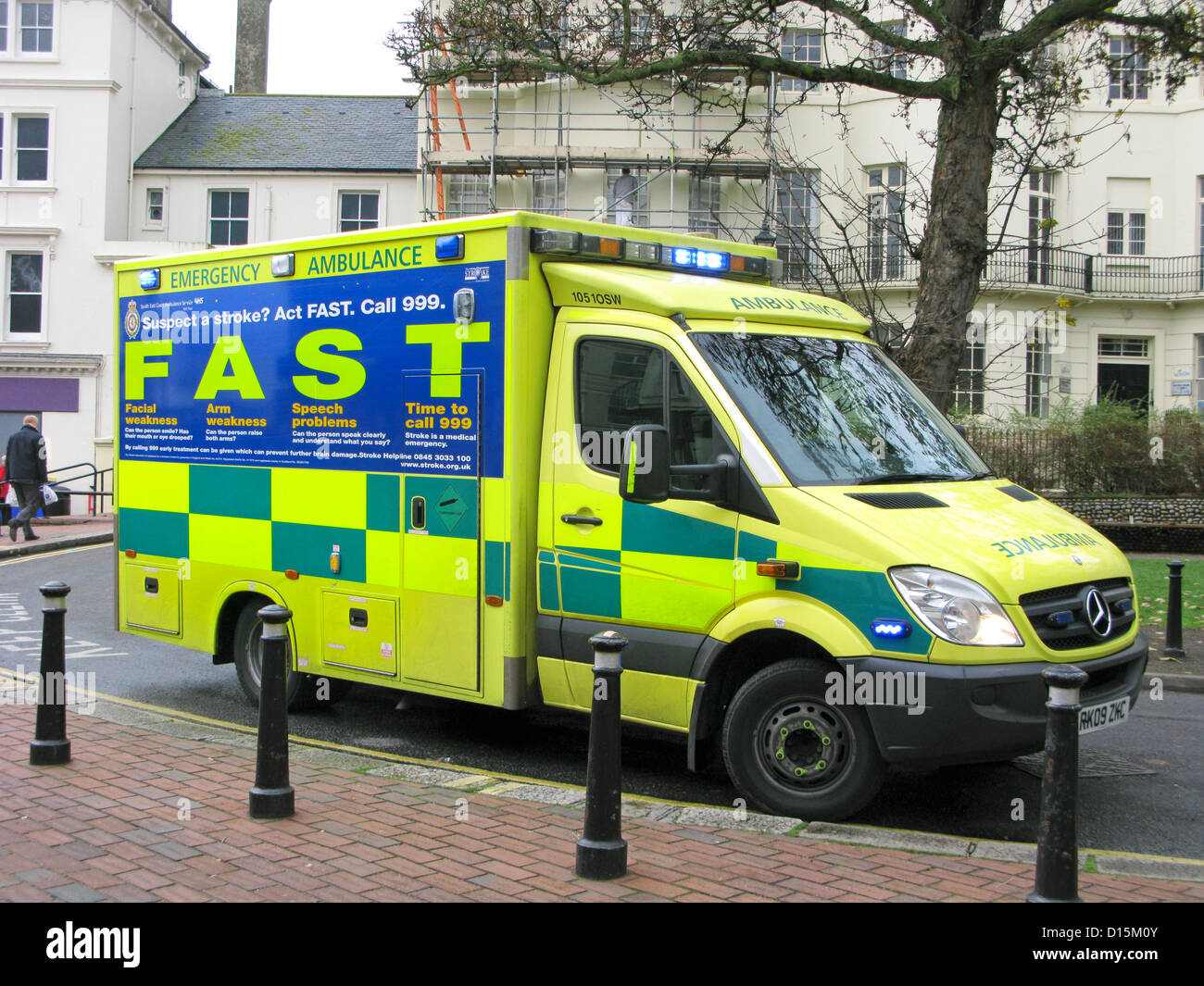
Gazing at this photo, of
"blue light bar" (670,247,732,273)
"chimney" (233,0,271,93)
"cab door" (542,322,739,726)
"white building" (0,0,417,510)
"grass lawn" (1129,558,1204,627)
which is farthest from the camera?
"chimney" (233,0,271,93)

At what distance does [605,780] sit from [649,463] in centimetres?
161

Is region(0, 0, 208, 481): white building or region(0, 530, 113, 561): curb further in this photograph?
region(0, 0, 208, 481): white building

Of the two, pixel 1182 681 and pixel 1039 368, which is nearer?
pixel 1182 681

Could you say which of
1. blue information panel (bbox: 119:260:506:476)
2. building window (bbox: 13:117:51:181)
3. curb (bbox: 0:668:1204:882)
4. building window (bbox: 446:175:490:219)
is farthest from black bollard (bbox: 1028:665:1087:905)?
building window (bbox: 13:117:51:181)

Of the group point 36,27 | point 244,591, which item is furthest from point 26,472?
point 36,27

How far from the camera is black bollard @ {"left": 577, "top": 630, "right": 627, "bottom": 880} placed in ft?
15.5

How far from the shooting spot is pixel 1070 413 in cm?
2070

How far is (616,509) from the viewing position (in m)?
6.29

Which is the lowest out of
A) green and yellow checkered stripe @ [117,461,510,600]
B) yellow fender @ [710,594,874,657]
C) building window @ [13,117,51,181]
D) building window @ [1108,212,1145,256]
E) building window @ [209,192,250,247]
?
yellow fender @ [710,594,874,657]

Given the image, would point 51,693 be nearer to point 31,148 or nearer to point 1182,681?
point 1182,681

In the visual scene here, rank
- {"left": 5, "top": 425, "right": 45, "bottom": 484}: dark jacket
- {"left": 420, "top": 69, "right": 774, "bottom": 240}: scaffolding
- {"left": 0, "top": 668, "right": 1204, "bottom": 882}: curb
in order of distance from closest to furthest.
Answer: {"left": 0, "top": 668, "right": 1204, "bottom": 882}: curb
{"left": 5, "top": 425, "right": 45, "bottom": 484}: dark jacket
{"left": 420, "top": 69, "right": 774, "bottom": 240}: scaffolding

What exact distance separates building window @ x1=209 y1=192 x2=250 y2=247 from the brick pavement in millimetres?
28981

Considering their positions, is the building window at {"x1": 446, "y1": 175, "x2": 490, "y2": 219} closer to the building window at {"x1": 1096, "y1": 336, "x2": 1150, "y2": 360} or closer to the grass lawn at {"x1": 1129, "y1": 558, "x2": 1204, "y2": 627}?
the building window at {"x1": 1096, "y1": 336, "x2": 1150, "y2": 360}

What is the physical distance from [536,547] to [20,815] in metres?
2.76
